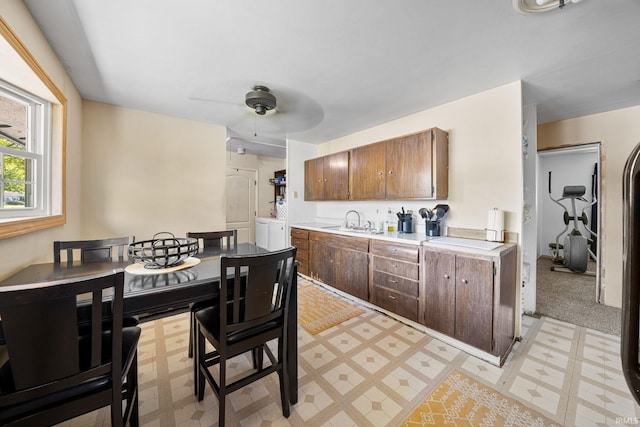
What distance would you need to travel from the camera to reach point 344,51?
188 centimetres

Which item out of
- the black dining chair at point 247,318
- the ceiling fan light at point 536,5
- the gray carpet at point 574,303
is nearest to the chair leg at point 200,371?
the black dining chair at point 247,318

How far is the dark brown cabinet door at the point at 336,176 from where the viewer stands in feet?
12.2

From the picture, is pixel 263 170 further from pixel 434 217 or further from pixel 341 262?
pixel 434 217

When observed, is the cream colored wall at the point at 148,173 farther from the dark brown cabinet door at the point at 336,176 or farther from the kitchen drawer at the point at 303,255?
the dark brown cabinet door at the point at 336,176

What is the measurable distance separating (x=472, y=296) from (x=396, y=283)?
725 millimetres

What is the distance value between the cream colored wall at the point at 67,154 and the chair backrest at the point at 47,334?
844 mm

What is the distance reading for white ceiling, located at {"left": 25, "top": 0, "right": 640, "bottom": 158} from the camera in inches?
58.8

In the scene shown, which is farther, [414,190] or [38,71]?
[414,190]

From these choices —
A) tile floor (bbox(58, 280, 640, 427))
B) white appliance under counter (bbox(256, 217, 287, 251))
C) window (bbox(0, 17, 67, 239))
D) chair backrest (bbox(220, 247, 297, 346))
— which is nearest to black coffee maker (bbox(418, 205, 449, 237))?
tile floor (bbox(58, 280, 640, 427))

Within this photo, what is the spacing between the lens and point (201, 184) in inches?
140

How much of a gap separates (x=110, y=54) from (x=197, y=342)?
2319 mm

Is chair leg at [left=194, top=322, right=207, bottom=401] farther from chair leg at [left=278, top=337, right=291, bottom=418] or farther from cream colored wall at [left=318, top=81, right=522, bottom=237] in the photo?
cream colored wall at [left=318, top=81, right=522, bottom=237]

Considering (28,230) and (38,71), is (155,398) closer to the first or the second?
(28,230)

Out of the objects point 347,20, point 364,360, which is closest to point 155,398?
point 364,360
